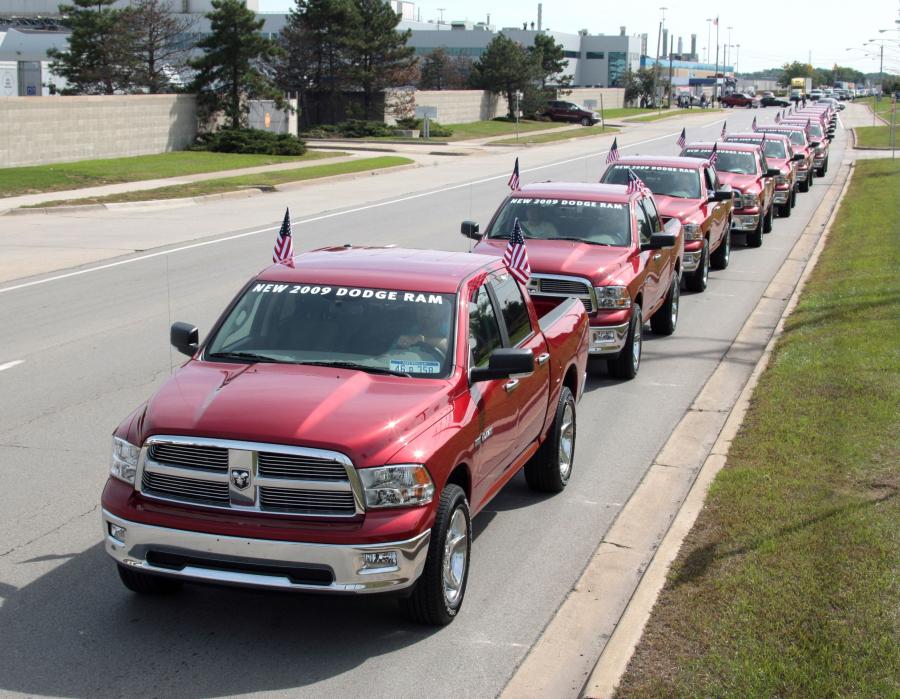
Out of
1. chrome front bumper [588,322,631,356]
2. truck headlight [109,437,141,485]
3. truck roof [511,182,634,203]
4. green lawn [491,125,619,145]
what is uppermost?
green lawn [491,125,619,145]

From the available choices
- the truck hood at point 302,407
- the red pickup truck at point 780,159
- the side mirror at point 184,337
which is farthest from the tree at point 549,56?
the truck hood at point 302,407

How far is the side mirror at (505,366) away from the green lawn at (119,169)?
25028mm

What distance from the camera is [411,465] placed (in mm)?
5660

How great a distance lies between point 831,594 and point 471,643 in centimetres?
185

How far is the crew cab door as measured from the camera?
24.2 feet

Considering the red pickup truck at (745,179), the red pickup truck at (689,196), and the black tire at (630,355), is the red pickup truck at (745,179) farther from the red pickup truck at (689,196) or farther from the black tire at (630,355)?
the black tire at (630,355)

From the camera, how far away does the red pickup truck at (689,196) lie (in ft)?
56.7

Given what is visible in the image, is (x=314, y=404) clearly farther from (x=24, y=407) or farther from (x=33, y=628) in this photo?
(x=24, y=407)

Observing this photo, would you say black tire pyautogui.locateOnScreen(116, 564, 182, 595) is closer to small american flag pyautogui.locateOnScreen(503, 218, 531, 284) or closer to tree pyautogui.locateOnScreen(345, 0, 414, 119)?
small american flag pyautogui.locateOnScreen(503, 218, 531, 284)

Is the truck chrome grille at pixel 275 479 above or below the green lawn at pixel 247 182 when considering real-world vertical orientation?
below

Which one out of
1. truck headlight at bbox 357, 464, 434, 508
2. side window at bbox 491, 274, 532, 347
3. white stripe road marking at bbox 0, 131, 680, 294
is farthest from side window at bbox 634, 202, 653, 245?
white stripe road marking at bbox 0, 131, 680, 294

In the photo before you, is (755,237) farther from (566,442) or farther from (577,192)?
(566,442)

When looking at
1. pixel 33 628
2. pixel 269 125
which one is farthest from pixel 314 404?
pixel 269 125

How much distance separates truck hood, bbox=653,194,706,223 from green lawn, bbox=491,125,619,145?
42.2 meters
